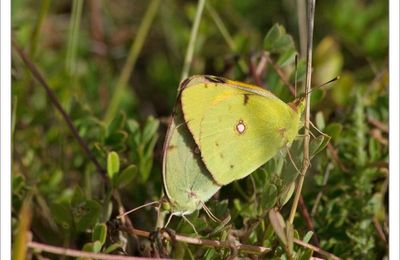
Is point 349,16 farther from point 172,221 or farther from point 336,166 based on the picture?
point 172,221

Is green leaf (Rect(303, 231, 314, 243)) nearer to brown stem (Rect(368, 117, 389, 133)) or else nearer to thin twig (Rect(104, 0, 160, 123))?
brown stem (Rect(368, 117, 389, 133))

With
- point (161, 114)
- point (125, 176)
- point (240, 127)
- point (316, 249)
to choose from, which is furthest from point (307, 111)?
point (161, 114)

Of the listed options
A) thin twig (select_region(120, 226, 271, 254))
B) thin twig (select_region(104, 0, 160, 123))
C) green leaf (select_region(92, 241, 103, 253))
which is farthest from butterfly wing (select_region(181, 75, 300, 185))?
thin twig (select_region(104, 0, 160, 123))

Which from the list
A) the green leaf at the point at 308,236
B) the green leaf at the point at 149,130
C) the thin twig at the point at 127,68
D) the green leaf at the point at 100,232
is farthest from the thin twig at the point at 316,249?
the thin twig at the point at 127,68

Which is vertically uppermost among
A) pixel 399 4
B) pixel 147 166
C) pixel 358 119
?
pixel 399 4

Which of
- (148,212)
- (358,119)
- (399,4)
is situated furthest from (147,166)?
(399,4)

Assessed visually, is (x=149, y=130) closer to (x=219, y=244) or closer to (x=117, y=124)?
(x=117, y=124)
